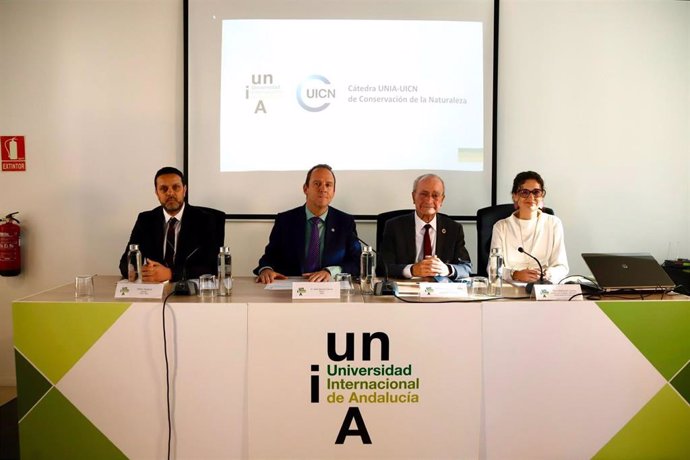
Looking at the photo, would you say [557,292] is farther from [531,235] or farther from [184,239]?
[184,239]

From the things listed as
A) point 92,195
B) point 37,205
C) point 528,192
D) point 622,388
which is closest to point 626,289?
point 622,388

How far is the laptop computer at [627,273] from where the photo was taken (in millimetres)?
2004

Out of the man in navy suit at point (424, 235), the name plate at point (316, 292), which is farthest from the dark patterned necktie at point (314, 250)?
the name plate at point (316, 292)

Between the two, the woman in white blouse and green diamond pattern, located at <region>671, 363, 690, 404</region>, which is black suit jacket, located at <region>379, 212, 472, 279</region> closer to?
the woman in white blouse

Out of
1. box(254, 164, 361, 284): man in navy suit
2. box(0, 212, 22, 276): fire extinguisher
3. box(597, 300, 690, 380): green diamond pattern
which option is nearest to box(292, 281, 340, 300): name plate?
box(254, 164, 361, 284): man in navy suit

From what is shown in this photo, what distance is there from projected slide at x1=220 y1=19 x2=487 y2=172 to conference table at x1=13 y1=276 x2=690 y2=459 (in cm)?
177

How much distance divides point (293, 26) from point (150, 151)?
1.32 m

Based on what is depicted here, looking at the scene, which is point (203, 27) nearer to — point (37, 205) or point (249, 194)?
point (249, 194)

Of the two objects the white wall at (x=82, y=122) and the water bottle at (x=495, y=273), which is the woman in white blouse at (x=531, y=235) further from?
the white wall at (x=82, y=122)

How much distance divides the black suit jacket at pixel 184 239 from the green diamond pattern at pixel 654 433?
6.35 feet

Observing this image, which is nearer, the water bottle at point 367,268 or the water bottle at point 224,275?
the water bottle at point 224,275

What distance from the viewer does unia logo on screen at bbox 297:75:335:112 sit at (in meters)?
3.42

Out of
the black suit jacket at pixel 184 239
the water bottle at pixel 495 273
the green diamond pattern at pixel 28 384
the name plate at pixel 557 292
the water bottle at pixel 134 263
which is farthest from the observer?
the black suit jacket at pixel 184 239

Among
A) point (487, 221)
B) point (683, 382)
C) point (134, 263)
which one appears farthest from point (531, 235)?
point (134, 263)
